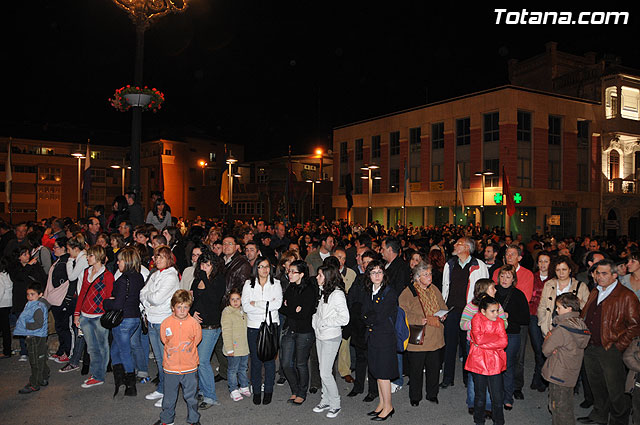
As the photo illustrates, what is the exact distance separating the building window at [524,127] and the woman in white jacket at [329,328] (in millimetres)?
31415

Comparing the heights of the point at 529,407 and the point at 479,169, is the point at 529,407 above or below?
below

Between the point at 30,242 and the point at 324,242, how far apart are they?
21.6 feet

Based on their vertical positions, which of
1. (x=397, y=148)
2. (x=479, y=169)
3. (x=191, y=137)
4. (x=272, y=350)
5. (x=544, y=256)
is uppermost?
(x=191, y=137)

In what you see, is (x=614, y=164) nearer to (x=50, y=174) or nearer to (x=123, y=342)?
(x=123, y=342)

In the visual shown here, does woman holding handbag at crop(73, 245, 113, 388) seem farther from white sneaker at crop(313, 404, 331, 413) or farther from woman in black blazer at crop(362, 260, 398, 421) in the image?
woman in black blazer at crop(362, 260, 398, 421)

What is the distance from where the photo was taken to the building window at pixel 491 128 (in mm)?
34031

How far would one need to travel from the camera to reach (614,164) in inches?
1467

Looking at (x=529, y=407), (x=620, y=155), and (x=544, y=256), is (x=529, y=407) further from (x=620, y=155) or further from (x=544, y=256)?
(x=620, y=155)

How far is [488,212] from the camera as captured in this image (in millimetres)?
34500

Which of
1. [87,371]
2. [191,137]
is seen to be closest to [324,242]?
[87,371]

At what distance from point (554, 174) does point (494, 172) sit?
5317mm

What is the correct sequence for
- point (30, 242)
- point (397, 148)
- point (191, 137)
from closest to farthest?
point (30, 242), point (397, 148), point (191, 137)

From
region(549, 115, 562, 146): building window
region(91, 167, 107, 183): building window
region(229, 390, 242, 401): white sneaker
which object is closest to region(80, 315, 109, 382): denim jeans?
region(229, 390, 242, 401): white sneaker

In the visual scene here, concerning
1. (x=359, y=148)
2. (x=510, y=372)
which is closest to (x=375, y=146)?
(x=359, y=148)
